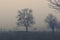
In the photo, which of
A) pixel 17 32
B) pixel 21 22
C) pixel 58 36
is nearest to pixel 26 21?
pixel 21 22

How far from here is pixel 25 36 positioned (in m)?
2.78

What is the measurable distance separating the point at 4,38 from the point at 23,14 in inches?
22.7

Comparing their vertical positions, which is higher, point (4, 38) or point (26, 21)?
point (26, 21)

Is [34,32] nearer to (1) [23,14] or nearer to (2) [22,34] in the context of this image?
(2) [22,34]

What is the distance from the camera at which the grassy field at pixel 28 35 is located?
275cm

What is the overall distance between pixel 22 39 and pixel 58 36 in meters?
0.69

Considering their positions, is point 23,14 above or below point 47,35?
above

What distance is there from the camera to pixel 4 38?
277 centimetres

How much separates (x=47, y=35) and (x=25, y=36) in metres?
0.42

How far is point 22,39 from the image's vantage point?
2797 mm

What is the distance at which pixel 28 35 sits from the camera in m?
2.73

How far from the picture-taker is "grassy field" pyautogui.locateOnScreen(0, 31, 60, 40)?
275 centimetres

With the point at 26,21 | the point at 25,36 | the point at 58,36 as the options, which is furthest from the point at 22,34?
the point at 58,36

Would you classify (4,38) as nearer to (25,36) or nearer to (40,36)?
(25,36)
